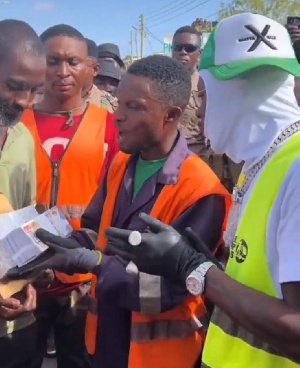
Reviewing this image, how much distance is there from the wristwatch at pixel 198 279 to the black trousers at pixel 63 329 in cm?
141

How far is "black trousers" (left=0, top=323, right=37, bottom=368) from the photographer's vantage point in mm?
2311

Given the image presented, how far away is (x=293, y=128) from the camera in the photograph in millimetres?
1395

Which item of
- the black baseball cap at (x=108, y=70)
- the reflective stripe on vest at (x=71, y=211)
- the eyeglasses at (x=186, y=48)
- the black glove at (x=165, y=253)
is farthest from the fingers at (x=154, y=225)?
the black baseball cap at (x=108, y=70)

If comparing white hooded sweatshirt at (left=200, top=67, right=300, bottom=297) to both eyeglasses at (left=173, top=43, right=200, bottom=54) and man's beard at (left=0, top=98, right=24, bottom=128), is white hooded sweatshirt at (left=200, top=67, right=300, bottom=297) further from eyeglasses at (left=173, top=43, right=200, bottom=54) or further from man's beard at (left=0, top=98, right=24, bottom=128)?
eyeglasses at (left=173, top=43, right=200, bottom=54)

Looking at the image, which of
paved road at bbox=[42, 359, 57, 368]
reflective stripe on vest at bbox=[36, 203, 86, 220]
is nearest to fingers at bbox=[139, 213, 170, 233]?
reflective stripe on vest at bbox=[36, 203, 86, 220]

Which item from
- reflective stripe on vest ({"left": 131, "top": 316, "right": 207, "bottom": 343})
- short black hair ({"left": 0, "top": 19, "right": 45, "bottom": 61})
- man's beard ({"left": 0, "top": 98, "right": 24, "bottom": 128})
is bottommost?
reflective stripe on vest ({"left": 131, "top": 316, "right": 207, "bottom": 343})

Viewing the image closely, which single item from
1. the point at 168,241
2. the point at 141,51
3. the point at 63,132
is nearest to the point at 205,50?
the point at 168,241

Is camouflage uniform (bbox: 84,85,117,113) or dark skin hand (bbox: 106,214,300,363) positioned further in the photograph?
camouflage uniform (bbox: 84,85,117,113)

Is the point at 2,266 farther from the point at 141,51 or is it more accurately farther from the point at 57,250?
Answer: the point at 141,51

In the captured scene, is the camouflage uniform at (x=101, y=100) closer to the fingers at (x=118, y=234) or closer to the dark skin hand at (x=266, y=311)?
the fingers at (x=118, y=234)

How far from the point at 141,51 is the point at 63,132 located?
134 ft

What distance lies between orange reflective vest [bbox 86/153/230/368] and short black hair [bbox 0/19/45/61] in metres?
0.80

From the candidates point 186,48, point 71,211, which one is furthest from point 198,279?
point 186,48

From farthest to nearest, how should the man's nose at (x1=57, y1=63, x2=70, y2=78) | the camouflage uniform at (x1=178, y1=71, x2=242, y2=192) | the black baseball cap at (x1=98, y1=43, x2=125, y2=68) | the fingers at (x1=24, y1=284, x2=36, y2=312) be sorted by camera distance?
the black baseball cap at (x1=98, y1=43, x2=125, y2=68) → the camouflage uniform at (x1=178, y1=71, x2=242, y2=192) → the man's nose at (x1=57, y1=63, x2=70, y2=78) → the fingers at (x1=24, y1=284, x2=36, y2=312)
